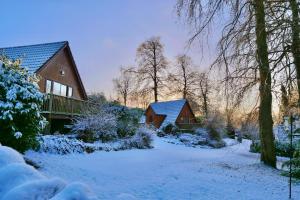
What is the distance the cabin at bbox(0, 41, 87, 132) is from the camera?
19.2 meters

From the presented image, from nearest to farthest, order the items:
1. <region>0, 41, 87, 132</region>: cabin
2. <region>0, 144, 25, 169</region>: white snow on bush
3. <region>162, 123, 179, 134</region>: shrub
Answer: <region>0, 144, 25, 169</region>: white snow on bush → <region>0, 41, 87, 132</region>: cabin → <region>162, 123, 179, 134</region>: shrub

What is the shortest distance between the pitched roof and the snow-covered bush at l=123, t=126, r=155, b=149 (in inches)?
295

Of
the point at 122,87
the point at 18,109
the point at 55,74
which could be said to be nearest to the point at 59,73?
the point at 55,74

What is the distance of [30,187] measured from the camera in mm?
2873

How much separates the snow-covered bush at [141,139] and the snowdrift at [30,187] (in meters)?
15.6

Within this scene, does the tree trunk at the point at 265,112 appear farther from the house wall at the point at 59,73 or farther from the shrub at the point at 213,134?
the shrub at the point at 213,134

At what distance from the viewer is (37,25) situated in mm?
16359

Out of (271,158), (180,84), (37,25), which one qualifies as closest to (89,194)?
(271,158)

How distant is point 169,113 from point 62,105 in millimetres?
23688

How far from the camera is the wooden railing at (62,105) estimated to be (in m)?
18.0

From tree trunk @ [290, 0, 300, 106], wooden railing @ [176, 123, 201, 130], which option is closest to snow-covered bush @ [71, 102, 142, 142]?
tree trunk @ [290, 0, 300, 106]

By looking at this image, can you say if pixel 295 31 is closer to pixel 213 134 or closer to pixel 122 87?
pixel 213 134

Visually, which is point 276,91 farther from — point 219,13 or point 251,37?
point 219,13

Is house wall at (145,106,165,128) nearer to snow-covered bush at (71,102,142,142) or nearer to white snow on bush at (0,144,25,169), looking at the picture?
snow-covered bush at (71,102,142,142)
